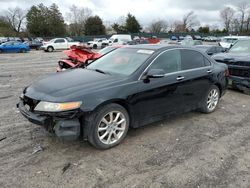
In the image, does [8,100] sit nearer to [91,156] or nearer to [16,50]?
[91,156]

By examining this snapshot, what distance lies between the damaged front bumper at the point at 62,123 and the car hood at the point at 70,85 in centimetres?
22

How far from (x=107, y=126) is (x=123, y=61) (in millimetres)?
1385

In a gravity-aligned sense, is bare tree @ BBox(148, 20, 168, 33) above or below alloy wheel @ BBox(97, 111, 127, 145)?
above

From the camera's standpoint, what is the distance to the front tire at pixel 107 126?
3453mm

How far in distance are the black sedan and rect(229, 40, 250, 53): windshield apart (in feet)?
12.3

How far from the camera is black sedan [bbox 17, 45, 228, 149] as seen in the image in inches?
131

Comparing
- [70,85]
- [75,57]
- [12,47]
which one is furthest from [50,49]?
[70,85]

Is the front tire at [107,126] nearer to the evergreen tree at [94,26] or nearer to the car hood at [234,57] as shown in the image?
the car hood at [234,57]

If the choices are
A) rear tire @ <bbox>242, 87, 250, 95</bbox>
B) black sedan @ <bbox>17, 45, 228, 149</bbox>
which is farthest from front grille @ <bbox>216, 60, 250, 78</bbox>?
black sedan @ <bbox>17, 45, 228, 149</bbox>

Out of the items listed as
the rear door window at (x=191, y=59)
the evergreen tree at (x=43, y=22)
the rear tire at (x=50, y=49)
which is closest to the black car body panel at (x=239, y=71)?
the rear door window at (x=191, y=59)

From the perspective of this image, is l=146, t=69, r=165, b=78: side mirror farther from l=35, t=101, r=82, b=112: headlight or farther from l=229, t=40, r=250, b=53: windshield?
l=229, t=40, r=250, b=53: windshield

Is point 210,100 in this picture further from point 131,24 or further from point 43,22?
point 131,24

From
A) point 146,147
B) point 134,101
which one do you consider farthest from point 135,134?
point 134,101

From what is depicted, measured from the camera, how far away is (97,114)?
3455mm
